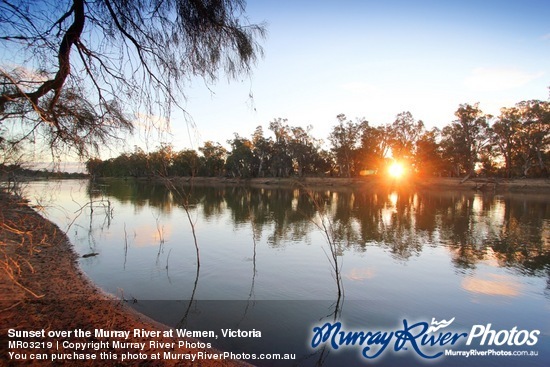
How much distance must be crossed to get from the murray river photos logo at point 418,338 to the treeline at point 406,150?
3815 centimetres

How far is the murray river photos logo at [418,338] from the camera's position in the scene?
5809mm

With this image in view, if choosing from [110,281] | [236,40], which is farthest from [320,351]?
[110,281]

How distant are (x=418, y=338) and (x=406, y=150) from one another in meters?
69.0

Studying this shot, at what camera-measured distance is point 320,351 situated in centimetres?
556

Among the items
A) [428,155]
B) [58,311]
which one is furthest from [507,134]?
[58,311]

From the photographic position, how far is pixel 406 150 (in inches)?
2709

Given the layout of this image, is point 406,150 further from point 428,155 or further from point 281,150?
point 281,150

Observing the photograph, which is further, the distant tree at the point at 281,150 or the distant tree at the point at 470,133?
the distant tree at the point at 281,150

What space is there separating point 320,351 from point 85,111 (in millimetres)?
5377

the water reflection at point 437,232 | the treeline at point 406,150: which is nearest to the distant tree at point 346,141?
the treeline at point 406,150

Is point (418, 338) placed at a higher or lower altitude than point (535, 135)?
lower

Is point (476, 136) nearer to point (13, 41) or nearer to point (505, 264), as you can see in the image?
point (505, 264)

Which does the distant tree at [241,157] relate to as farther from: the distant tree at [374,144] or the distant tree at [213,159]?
the distant tree at [374,144]

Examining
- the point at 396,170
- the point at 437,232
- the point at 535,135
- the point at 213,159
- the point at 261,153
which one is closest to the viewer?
the point at 437,232
